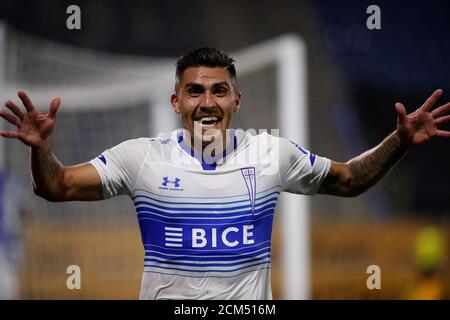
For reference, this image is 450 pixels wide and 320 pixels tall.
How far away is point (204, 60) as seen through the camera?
4.31 meters

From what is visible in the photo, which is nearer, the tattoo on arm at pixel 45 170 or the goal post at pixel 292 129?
the tattoo on arm at pixel 45 170

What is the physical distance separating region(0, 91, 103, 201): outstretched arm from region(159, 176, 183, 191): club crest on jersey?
42 centimetres

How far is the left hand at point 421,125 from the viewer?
429 cm

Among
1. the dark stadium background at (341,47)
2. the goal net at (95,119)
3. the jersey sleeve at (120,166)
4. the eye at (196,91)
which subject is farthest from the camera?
the dark stadium background at (341,47)

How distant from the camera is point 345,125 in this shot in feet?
80.5

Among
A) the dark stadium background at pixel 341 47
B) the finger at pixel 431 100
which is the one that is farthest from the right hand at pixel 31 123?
the dark stadium background at pixel 341 47

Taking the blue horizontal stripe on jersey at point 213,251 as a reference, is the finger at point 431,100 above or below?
above

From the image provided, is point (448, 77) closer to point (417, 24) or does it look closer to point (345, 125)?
point (417, 24)

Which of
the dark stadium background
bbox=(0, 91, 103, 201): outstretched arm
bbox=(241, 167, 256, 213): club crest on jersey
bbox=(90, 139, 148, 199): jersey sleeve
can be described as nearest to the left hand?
bbox=(241, 167, 256, 213): club crest on jersey

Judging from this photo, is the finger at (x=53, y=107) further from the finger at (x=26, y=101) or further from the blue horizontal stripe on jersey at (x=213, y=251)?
the blue horizontal stripe on jersey at (x=213, y=251)

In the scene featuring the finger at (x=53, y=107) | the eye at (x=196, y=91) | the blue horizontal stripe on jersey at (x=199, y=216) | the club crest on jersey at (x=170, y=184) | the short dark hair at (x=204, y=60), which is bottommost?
the blue horizontal stripe on jersey at (x=199, y=216)

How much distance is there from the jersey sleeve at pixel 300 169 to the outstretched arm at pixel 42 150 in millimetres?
1067

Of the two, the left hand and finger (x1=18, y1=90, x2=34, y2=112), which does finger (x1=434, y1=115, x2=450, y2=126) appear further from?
finger (x1=18, y1=90, x2=34, y2=112)
